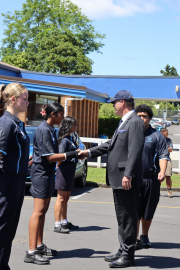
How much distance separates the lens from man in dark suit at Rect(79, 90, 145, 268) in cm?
448

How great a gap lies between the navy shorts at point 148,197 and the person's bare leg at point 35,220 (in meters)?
1.52

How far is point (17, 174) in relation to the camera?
3.58 m

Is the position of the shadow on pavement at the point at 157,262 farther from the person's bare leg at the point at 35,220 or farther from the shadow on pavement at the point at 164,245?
the person's bare leg at the point at 35,220

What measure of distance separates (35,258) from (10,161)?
1.71 meters

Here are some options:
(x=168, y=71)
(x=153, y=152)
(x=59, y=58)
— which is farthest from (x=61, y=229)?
(x=168, y=71)

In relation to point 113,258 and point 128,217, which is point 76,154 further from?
point 113,258

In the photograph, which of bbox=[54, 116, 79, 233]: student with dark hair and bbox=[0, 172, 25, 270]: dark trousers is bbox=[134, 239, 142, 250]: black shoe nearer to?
bbox=[54, 116, 79, 233]: student with dark hair

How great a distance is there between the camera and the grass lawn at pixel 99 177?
467 inches

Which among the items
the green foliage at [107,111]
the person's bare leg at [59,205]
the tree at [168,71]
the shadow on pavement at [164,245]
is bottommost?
the shadow on pavement at [164,245]

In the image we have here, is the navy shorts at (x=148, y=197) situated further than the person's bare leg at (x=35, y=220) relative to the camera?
Yes

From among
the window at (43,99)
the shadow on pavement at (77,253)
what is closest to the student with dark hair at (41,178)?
the shadow on pavement at (77,253)

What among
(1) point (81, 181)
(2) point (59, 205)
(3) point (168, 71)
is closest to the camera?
(2) point (59, 205)

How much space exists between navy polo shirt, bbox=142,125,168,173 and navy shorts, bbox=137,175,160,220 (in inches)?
5.8

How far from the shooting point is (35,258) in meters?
4.64
